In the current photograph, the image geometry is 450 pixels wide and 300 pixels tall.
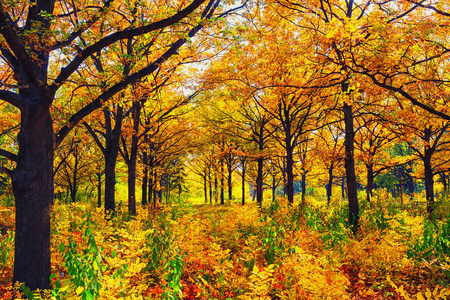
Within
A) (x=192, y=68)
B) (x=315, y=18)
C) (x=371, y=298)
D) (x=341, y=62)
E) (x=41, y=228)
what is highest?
(x=315, y=18)

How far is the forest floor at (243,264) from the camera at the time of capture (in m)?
2.78

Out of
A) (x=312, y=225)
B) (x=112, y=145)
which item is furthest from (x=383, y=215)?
(x=112, y=145)

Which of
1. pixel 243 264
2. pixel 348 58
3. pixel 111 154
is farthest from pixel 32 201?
pixel 348 58

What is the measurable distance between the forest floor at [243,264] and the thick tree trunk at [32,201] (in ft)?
0.88

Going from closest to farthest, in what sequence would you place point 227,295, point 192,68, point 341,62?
point 227,295
point 341,62
point 192,68

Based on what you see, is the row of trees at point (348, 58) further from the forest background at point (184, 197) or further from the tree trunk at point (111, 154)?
the tree trunk at point (111, 154)

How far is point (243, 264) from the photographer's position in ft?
14.8

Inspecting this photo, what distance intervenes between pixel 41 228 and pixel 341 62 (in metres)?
6.11

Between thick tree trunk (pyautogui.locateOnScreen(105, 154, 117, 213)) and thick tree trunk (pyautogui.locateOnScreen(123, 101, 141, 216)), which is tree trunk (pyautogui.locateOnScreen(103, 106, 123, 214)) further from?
thick tree trunk (pyautogui.locateOnScreen(123, 101, 141, 216))

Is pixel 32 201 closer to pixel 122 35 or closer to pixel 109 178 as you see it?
pixel 122 35

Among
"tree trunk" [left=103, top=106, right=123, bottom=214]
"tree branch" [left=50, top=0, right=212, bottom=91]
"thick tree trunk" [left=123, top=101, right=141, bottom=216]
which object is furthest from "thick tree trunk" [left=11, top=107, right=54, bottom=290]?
"thick tree trunk" [left=123, top=101, right=141, bottom=216]

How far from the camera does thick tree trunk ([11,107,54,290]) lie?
3.77m

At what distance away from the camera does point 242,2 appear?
6270 millimetres

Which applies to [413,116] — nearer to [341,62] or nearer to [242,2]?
[341,62]
